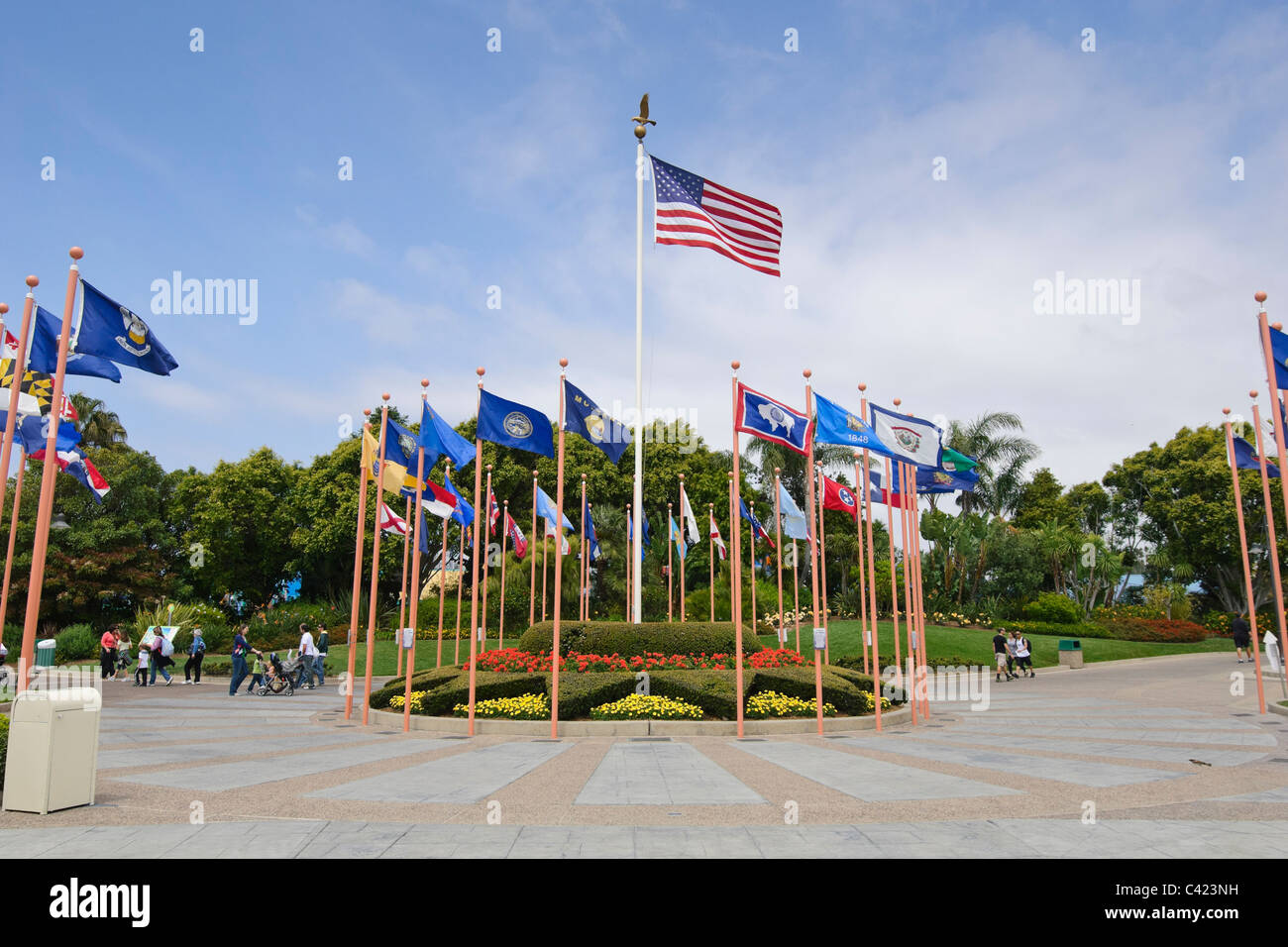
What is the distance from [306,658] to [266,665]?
4.75 ft

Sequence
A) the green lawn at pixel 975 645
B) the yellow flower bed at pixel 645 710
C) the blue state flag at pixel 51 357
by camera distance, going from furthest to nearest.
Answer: the green lawn at pixel 975 645
the yellow flower bed at pixel 645 710
the blue state flag at pixel 51 357

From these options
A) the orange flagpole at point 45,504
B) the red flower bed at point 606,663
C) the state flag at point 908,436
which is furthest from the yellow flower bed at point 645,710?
the orange flagpole at point 45,504

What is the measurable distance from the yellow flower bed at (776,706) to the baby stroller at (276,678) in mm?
15650

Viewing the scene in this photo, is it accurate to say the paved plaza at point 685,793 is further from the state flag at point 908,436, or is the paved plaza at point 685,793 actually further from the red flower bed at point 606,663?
the state flag at point 908,436

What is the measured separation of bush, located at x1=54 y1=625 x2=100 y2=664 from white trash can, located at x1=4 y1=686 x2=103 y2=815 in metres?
30.8

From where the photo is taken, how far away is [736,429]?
1553 centimetres

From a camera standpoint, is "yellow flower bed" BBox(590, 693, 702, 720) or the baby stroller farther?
the baby stroller

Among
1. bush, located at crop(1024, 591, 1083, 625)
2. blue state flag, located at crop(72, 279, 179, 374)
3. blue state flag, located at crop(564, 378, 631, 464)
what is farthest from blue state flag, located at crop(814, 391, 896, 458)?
bush, located at crop(1024, 591, 1083, 625)

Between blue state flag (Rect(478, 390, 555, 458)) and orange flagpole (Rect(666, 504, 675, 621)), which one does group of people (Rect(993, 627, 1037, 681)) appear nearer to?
orange flagpole (Rect(666, 504, 675, 621))

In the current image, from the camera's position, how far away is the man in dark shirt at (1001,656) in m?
28.9

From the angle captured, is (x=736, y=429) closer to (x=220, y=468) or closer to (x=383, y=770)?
(x=383, y=770)

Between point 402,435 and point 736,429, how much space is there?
777 centimetres

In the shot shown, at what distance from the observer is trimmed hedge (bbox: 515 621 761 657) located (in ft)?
66.8
